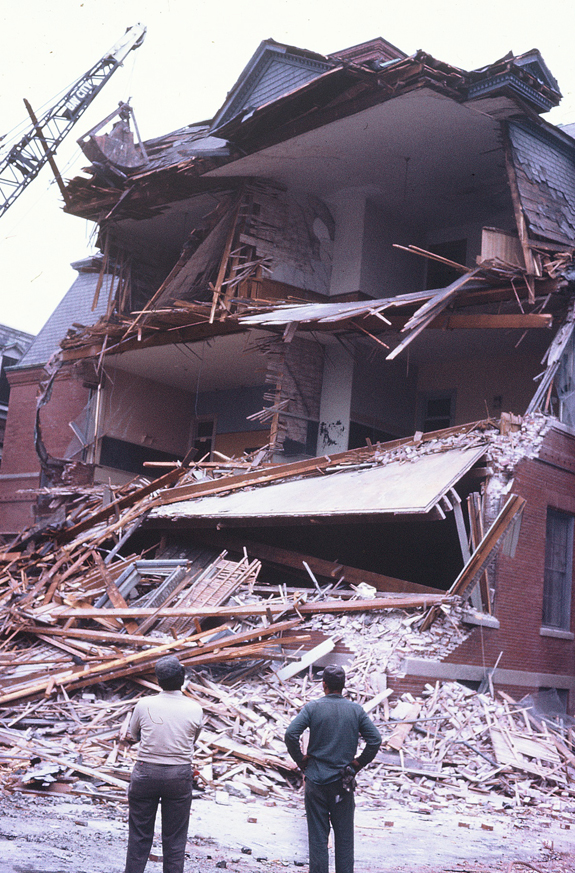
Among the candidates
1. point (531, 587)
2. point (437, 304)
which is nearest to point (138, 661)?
point (531, 587)

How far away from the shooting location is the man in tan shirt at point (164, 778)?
5.19 metres

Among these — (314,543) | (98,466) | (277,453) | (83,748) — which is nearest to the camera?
(83,748)

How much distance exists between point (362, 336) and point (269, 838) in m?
14.8

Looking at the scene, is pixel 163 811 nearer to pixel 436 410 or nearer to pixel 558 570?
pixel 558 570

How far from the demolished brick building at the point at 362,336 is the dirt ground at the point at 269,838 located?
347cm

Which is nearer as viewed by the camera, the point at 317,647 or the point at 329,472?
the point at 317,647

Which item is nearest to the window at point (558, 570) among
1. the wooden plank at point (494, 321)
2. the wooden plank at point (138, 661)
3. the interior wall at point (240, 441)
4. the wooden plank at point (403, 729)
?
the wooden plank at point (494, 321)

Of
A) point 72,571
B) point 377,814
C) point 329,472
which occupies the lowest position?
point 377,814

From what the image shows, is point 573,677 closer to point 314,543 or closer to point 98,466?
point 314,543

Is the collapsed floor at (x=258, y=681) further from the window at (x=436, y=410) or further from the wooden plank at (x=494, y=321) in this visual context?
the window at (x=436, y=410)

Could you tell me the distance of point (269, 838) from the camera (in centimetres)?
721

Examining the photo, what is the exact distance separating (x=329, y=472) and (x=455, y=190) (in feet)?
28.7

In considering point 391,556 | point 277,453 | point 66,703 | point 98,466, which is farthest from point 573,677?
point 98,466

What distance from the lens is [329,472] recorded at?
53.9 ft
